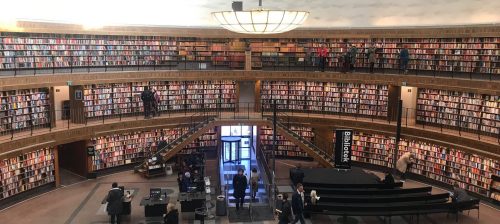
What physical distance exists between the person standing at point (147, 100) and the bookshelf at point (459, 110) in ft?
32.7

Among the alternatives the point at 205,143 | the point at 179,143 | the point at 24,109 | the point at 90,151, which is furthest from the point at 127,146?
the point at 24,109

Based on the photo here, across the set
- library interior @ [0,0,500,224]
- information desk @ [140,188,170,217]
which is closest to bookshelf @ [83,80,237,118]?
library interior @ [0,0,500,224]

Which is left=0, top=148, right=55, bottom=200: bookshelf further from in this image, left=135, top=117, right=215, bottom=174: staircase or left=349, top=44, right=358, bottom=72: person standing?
left=349, top=44, right=358, bottom=72: person standing

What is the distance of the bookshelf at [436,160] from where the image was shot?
1412 cm

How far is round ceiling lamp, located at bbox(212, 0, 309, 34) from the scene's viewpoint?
8500mm

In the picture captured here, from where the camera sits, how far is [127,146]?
17344mm

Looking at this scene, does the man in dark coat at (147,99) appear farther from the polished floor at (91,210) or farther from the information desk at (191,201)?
the information desk at (191,201)

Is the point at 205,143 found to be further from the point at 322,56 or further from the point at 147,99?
the point at 322,56

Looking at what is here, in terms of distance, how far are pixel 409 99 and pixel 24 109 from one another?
13728 millimetres

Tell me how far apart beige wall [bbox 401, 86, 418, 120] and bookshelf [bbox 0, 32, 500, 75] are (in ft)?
2.88

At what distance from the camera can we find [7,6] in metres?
15.6

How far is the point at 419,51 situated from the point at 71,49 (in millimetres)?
12867

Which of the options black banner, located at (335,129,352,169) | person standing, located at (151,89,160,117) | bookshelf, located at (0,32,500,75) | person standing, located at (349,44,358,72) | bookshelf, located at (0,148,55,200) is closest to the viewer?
bookshelf, located at (0,148,55,200)

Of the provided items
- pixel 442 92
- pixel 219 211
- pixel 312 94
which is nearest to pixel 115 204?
pixel 219 211
